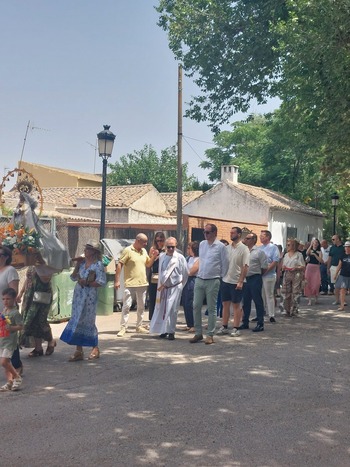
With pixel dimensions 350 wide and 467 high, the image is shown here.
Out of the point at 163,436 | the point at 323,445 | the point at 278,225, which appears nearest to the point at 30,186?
the point at 163,436

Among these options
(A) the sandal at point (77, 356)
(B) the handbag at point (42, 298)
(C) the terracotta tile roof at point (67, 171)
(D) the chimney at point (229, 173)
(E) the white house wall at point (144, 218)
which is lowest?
(A) the sandal at point (77, 356)

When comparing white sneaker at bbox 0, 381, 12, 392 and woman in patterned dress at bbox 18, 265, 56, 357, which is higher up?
woman in patterned dress at bbox 18, 265, 56, 357

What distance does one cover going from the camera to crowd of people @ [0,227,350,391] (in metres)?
6.68

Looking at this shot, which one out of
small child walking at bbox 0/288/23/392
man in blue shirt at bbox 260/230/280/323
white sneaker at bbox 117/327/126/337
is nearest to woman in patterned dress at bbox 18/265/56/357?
small child walking at bbox 0/288/23/392

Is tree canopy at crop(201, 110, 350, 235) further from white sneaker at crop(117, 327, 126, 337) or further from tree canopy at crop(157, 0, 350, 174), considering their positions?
white sneaker at crop(117, 327, 126, 337)

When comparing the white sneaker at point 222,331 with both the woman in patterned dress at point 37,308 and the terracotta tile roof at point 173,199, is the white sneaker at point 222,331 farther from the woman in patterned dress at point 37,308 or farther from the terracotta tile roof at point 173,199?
the terracotta tile roof at point 173,199

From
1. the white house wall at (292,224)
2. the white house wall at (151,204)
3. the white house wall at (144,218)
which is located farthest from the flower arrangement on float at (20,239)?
the white house wall at (151,204)

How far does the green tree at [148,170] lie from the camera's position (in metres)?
50.0

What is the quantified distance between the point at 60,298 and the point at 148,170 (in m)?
39.5

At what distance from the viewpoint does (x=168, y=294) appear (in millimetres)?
9578

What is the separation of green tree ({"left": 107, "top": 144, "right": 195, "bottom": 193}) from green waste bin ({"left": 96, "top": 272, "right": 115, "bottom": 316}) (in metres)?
37.2

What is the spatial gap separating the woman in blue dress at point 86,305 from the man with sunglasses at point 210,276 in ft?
6.09

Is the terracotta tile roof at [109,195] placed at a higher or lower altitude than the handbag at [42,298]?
higher

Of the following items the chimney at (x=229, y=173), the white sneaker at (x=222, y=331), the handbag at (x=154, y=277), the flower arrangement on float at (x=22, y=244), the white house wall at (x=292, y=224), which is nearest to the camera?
the flower arrangement on float at (x=22, y=244)
